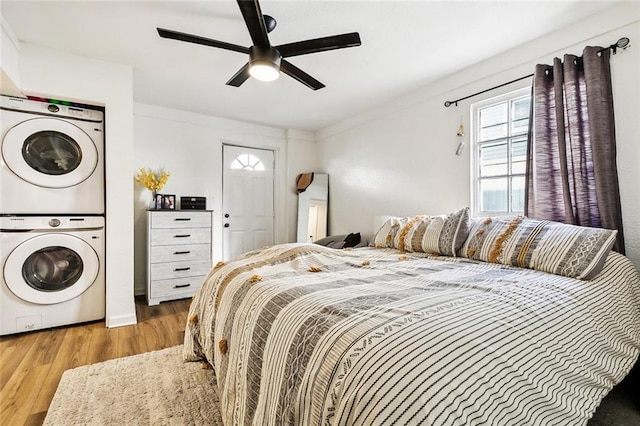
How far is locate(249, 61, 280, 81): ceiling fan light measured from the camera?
1788 millimetres

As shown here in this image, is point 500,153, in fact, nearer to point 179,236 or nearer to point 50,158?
point 179,236

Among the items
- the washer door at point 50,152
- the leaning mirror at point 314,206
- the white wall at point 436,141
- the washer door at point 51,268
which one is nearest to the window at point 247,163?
the leaning mirror at point 314,206

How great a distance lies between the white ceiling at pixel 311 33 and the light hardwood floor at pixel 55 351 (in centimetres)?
240

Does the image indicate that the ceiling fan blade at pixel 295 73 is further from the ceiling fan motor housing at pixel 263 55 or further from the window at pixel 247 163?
the window at pixel 247 163

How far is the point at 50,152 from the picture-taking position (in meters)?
2.63

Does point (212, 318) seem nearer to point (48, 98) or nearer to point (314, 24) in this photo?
point (314, 24)

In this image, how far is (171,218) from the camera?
135 inches

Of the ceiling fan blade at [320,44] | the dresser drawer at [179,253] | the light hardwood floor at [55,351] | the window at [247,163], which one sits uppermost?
the ceiling fan blade at [320,44]

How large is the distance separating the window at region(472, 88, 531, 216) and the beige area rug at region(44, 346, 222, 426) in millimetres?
2617

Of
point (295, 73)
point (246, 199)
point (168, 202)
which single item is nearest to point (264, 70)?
point (295, 73)

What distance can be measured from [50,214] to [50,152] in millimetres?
558

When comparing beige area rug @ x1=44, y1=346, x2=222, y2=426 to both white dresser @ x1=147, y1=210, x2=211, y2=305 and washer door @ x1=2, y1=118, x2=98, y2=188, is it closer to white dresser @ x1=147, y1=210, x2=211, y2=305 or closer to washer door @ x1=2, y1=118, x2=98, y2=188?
white dresser @ x1=147, y1=210, x2=211, y2=305

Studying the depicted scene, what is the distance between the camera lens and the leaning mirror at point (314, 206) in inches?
184

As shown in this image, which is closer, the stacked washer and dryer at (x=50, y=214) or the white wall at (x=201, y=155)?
the stacked washer and dryer at (x=50, y=214)
